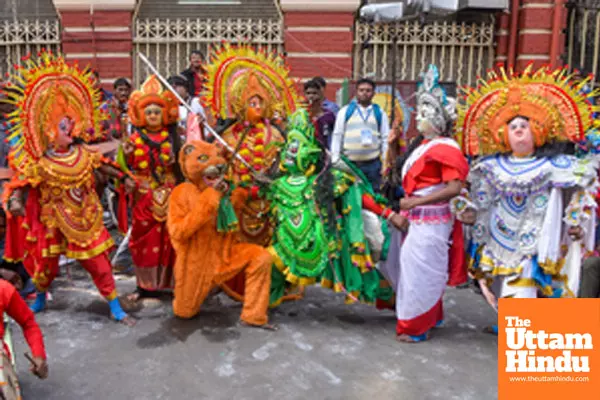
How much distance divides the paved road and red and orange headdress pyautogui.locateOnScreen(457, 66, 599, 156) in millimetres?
1602

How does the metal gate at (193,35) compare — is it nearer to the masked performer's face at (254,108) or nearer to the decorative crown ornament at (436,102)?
the masked performer's face at (254,108)

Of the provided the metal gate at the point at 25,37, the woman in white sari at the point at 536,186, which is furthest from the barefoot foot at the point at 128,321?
the metal gate at the point at 25,37

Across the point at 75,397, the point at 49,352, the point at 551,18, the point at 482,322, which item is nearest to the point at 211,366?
the point at 75,397

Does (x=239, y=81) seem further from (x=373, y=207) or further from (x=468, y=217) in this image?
(x=468, y=217)

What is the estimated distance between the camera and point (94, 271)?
4266mm

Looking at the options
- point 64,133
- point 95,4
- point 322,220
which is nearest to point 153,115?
point 64,133

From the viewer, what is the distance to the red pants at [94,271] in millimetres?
4258

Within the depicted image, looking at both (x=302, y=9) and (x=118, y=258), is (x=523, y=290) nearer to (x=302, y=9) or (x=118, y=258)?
(x=118, y=258)

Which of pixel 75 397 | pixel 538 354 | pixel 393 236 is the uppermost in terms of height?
pixel 393 236

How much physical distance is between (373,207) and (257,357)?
1414 mm

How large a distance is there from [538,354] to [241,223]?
258cm

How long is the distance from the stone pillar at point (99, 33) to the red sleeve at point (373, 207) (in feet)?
22.9

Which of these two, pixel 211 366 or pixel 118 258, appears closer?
pixel 211 366

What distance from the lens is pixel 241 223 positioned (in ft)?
15.3
